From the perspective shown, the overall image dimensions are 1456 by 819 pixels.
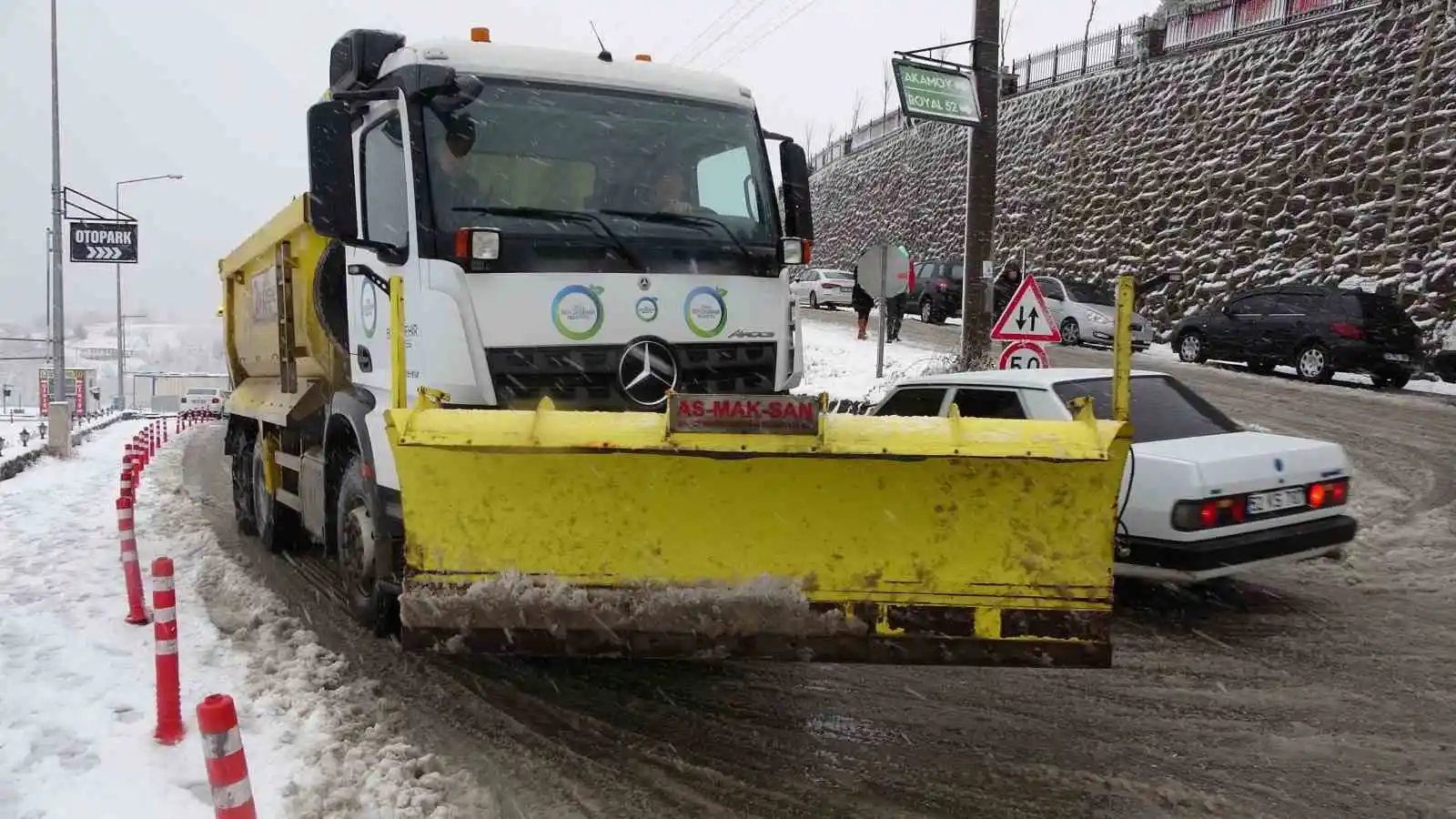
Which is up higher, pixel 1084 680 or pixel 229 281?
pixel 229 281

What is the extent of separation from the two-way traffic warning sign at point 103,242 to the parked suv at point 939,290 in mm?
22573

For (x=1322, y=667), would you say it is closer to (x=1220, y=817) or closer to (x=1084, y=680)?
(x=1084, y=680)

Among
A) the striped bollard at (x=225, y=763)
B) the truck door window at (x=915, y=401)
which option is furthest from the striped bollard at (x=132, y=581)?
the truck door window at (x=915, y=401)

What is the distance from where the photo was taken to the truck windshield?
469 cm

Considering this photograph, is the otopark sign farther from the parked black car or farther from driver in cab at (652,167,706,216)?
the parked black car

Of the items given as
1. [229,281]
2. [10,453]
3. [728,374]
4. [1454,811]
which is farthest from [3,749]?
[10,453]

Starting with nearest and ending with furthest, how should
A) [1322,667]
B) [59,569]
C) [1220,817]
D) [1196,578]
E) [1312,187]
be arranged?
[1220,817] < [1322,667] < [1196,578] < [59,569] < [1312,187]

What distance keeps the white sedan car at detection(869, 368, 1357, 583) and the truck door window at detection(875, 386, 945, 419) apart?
0.53 metres

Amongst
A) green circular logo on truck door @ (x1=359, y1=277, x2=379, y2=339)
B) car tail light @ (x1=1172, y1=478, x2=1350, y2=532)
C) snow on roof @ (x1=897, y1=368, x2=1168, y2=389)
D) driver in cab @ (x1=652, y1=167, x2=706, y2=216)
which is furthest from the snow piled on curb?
snow on roof @ (x1=897, y1=368, x2=1168, y2=389)

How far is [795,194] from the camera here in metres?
5.64

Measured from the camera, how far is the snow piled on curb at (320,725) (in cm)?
363

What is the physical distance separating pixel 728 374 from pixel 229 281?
6.91 metres

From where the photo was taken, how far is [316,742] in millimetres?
4160

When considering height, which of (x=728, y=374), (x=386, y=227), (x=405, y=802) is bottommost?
(x=405, y=802)
